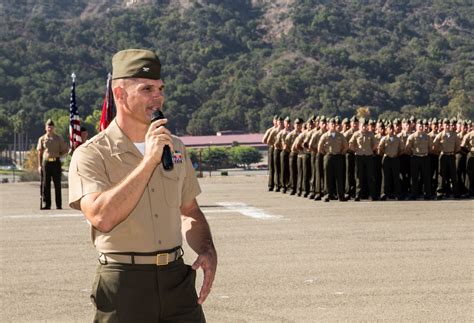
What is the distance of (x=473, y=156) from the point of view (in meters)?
25.5

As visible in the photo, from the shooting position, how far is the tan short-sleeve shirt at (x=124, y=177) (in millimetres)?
4793

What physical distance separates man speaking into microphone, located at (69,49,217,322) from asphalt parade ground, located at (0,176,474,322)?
4.20m

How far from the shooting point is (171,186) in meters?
4.87

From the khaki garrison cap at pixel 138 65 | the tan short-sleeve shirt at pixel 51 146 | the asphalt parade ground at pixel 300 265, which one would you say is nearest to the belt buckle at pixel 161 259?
the khaki garrison cap at pixel 138 65

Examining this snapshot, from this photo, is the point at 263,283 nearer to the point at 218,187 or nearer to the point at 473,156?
the point at 473,156

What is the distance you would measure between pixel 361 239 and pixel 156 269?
10.7 meters

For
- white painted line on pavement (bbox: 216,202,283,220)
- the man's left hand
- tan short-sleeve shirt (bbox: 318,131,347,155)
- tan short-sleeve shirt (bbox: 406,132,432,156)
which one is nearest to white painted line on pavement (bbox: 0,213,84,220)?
white painted line on pavement (bbox: 216,202,283,220)

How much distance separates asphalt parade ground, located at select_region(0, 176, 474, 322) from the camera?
9484 millimetres

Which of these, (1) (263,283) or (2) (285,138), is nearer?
(1) (263,283)

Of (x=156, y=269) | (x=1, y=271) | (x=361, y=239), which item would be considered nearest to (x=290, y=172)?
(x=361, y=239)

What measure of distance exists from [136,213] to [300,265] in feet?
25.6

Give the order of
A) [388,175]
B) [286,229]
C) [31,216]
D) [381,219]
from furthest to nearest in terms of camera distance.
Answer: [388,175] → [31,216] → [381,219] → [286,229]

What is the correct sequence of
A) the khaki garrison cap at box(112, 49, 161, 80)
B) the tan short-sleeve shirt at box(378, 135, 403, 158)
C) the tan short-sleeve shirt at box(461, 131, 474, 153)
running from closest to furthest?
1. the khaki garrison cap at box(112, 49, 161, 80)
2. the tan short-sleeve shirt at box(378, 135, 403, 158)
3. the tan short-sleeve shirt at box(461, 131, 474, 153)

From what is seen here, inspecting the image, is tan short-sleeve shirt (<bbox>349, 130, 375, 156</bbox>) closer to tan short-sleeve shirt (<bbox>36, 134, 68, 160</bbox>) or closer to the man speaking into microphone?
tan short-sleeve shirt (<bbox>36, 134, 68, 160</bbox>)
